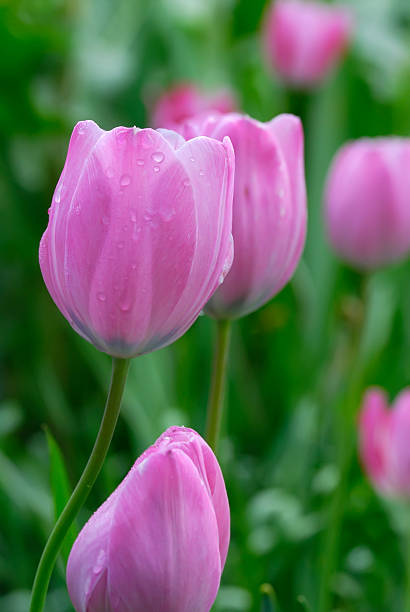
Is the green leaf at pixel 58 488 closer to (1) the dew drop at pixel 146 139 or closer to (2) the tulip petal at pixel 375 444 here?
(1) the dew drop at pixel 146 139

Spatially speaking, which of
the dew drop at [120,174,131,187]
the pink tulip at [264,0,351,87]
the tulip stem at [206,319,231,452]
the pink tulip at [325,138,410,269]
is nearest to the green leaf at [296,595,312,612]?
the tulip stem at [206,319,231,452]

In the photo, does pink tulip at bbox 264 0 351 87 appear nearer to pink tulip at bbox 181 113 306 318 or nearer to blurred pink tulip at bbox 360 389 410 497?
blurred pink tulip at bbox 360 389 410 497

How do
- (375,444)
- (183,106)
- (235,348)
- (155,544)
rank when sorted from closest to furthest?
1. (155,544)
2. (375,444)
3. (183,106)
4. (235,348)

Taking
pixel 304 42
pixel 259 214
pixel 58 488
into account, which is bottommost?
pixel 58 488

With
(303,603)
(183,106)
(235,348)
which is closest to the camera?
(303,603)

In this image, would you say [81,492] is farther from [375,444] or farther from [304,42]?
[304,42]

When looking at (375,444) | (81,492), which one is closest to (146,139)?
(81,492)

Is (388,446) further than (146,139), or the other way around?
(388,446)

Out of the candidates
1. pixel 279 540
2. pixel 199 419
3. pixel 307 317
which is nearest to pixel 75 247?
pixel 279 540
